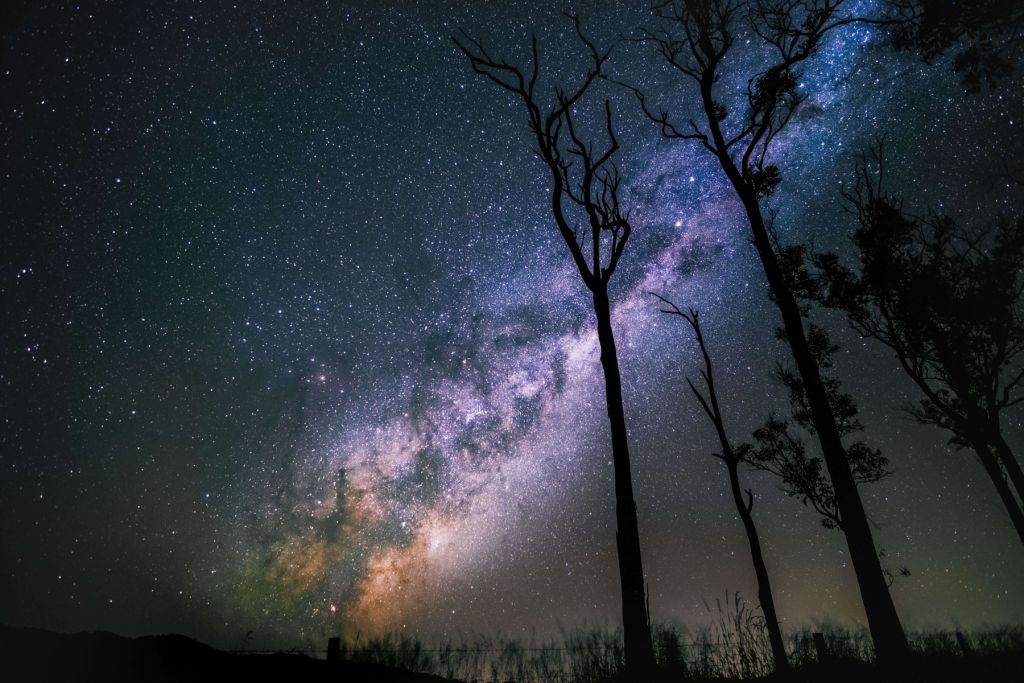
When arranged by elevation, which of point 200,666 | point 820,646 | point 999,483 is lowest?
point 200,666

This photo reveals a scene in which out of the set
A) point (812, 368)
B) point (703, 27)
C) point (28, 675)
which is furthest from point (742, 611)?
point (703, 27)

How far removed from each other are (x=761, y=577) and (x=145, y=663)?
11941 millimetres

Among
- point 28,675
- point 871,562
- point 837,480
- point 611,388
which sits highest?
point 611,388

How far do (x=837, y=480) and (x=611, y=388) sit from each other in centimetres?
368

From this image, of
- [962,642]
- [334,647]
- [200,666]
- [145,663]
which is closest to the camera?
[145,663]

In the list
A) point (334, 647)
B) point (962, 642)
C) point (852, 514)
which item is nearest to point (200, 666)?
point (334, 647)

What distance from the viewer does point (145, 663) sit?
24.0ft

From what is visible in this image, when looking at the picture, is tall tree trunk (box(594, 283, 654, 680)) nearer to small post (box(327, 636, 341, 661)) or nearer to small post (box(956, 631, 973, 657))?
small post (box(327, 636, 341, 661))

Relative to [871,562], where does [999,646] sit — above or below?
below

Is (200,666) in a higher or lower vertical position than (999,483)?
lower

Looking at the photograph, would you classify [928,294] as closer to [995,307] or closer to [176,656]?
[995,307]

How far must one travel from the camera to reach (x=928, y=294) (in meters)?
16.4

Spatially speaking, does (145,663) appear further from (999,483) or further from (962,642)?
(999,483)

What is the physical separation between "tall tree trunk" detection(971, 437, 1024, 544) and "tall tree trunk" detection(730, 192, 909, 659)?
10233 mm
